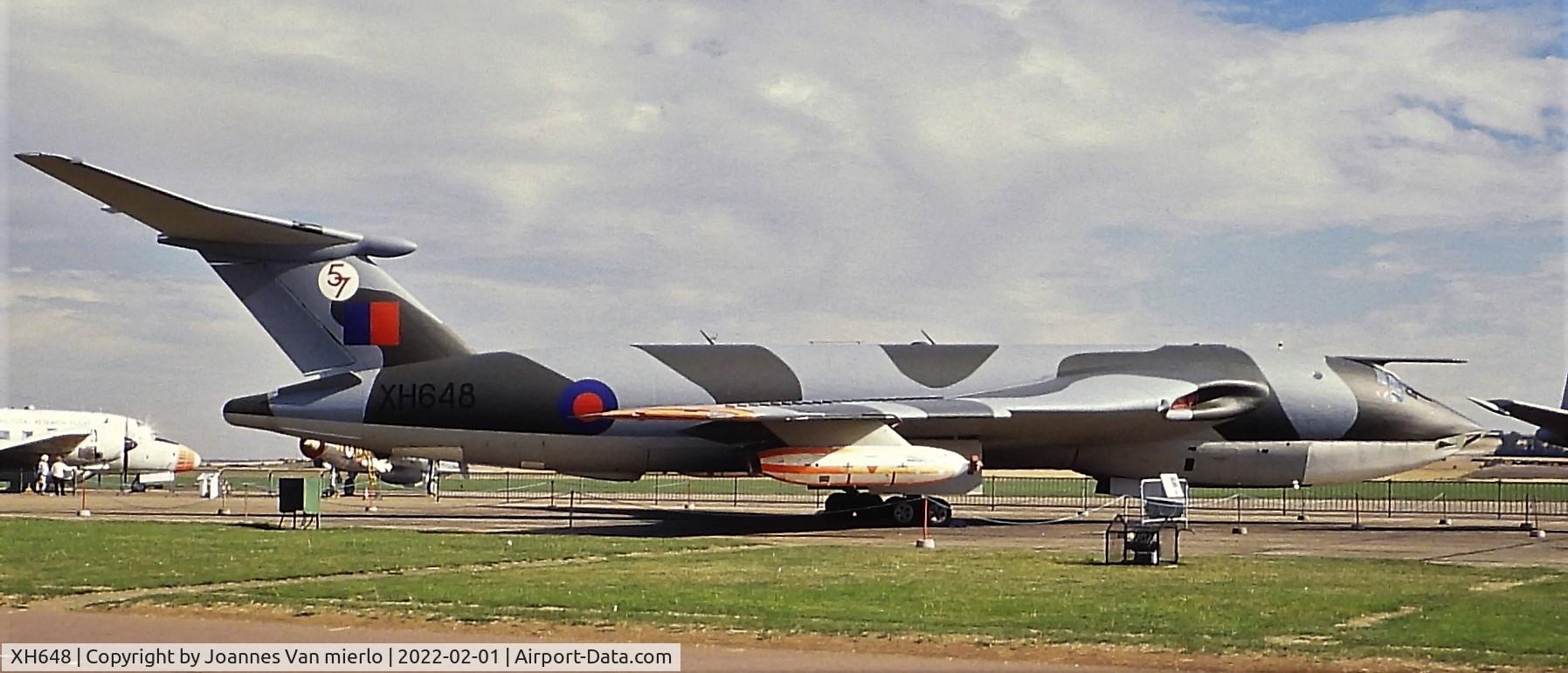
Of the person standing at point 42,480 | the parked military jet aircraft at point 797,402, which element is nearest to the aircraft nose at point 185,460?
the person standing at point 42,480

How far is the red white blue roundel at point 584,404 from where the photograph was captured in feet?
94.3

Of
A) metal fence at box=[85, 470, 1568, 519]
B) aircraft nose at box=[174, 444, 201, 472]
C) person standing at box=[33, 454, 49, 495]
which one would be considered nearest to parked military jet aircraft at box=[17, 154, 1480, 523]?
metal fence at box=[85, 470, 1568, 519]

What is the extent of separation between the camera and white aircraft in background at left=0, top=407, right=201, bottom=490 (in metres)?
54.5

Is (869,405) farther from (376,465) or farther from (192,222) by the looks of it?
(376,465)

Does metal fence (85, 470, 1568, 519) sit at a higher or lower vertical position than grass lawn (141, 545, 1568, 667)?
lower

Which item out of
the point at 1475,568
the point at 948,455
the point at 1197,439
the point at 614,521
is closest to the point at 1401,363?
the point at 1197,439

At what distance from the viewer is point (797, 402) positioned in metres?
28.8

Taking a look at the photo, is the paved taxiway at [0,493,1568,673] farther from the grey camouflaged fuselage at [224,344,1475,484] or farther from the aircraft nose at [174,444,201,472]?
the aircraft nose at [174,444,201,472]

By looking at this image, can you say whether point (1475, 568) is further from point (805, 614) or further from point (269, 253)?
point (269, 253)

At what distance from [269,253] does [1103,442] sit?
50.8ft

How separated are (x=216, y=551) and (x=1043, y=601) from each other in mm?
10709

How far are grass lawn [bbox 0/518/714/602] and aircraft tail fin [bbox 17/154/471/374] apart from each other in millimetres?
4083

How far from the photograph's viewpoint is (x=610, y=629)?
472 inches

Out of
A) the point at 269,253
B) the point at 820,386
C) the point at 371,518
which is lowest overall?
the point at 371,518
